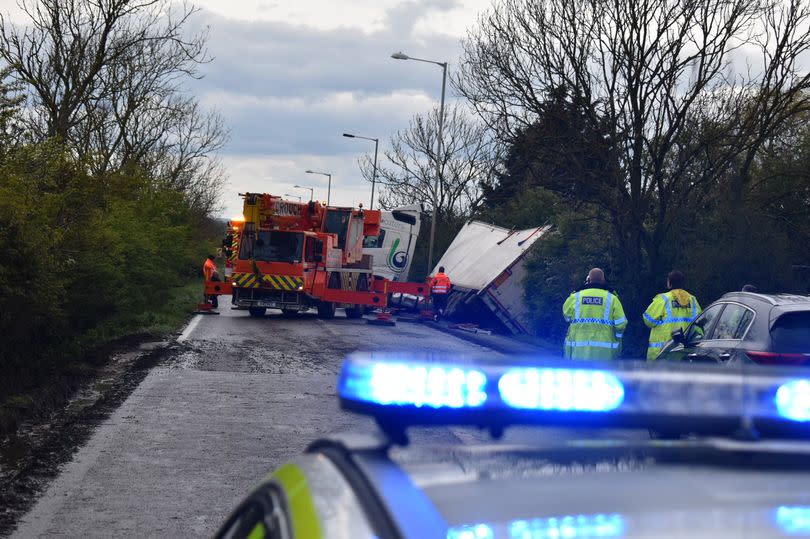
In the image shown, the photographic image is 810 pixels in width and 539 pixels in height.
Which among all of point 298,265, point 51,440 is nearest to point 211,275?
point 298,265

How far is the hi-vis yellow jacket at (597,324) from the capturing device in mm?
10836

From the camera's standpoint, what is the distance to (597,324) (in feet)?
35.6

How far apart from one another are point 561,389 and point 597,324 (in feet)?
29.5

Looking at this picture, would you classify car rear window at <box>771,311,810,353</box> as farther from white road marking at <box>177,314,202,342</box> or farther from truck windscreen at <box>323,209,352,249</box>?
truck windscreen at <box>323,209,352,249</box>

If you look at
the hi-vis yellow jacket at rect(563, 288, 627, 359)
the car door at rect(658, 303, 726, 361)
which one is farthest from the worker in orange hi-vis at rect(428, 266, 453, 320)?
the hi-vis yellow jacket at rect(563, 288, 627, 359)

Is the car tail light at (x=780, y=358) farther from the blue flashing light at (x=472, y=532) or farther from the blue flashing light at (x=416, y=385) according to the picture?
the blue flashing light at (x=472, y=532)

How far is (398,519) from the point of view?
1.67m

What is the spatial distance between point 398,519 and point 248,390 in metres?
12.6

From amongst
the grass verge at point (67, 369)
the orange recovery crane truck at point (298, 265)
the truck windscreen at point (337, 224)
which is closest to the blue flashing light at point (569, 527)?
the grass verge at point (67, 369)

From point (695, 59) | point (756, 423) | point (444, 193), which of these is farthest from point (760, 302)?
point (444, 193)

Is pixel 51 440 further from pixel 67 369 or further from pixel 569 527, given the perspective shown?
pixel 569 527

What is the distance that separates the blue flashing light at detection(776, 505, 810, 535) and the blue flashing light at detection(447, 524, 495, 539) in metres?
0.40

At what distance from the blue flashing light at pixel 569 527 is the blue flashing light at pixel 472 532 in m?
0.03

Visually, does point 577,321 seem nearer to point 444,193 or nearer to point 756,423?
point 756,423
